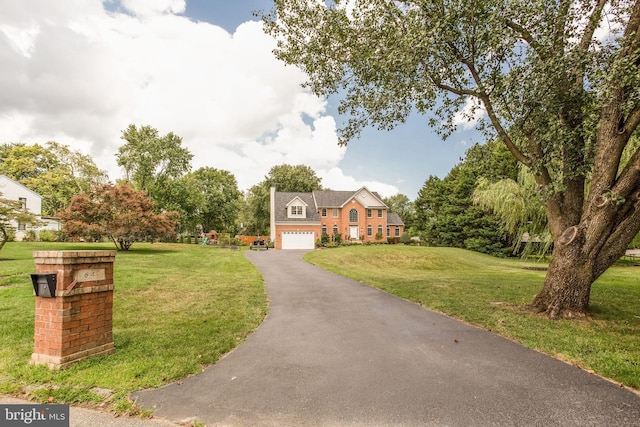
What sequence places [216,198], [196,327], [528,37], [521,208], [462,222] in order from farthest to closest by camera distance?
[216,198] < [462,222] < [521,208] < [528,37] < [196,327]

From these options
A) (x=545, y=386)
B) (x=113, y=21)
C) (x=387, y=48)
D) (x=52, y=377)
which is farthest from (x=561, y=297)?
(x=113, y=21)

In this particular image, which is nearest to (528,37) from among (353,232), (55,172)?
(353,232)

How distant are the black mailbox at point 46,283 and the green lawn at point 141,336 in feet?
3.01

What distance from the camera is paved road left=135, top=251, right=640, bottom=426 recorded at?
305 cm

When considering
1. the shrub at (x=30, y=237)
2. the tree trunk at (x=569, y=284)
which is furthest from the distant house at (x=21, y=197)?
the tree trunk at (x=569, y=284)

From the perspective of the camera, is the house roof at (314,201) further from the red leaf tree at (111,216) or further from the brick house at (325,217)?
the red leaf tree at (111,216)

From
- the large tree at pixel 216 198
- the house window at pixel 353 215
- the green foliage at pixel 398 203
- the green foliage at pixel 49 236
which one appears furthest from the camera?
the green foliage at pixel 398 203

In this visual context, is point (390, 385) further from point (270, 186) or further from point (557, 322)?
point (270, 186)

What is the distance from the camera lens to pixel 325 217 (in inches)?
1555

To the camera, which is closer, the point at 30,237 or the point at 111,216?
the point at 111,216

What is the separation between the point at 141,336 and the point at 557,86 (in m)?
9.74

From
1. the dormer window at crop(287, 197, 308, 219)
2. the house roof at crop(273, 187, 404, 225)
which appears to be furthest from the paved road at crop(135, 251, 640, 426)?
the dormer window at crop(287, 197, 308, 219)

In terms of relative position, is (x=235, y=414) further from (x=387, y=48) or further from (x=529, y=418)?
(x=387, y=48)

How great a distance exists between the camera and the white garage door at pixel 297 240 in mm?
35750
